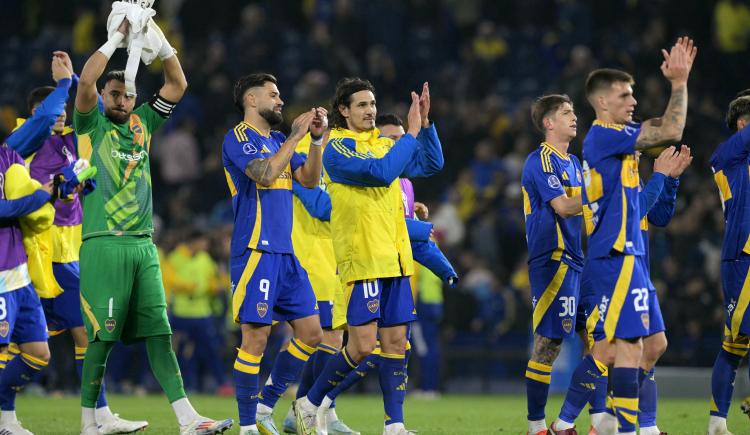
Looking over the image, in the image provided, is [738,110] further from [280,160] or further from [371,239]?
[280,160]

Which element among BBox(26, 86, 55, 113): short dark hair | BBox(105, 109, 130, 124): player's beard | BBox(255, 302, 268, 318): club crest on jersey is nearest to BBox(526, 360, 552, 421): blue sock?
BBox(255, 302, 268, 318): club crest on jersey

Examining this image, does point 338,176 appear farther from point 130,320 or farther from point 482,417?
point 482,417

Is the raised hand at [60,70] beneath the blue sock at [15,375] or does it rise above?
above

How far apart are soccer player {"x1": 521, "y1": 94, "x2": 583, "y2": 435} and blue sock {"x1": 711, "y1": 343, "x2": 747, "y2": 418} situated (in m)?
1.39

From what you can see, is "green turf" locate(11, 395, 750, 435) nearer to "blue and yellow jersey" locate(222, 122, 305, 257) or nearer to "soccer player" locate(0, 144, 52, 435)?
"soccer player" locate(0, 144, 52, 435)

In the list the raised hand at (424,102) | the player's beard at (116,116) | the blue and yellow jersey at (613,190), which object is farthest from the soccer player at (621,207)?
the player's beard at (116,116)

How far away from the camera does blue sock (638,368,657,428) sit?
8484 mm

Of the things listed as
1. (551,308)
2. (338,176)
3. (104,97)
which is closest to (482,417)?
(551,308)

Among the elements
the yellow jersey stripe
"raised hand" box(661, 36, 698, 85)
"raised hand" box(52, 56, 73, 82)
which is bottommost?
the yellow jersey stripe

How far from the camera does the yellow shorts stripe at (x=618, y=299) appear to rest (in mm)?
7121

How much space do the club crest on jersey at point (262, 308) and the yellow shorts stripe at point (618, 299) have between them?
2684 millimetres

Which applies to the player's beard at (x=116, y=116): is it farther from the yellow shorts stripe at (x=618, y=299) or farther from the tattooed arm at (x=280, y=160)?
the yellow shorts stripe at (x=618, y=299)

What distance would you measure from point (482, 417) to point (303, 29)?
13.6m

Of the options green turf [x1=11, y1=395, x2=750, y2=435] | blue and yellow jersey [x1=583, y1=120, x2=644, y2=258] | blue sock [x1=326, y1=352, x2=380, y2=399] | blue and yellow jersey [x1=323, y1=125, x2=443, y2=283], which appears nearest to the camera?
blue and yellow jersey [x1=583, y1=120, x2=644, y2=258]
